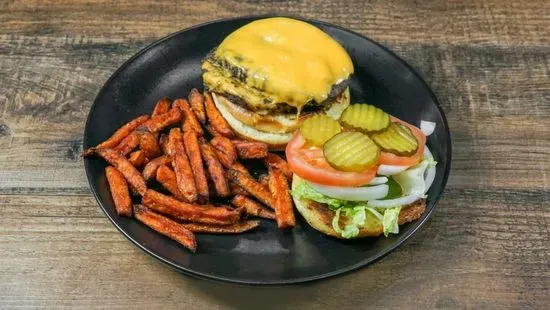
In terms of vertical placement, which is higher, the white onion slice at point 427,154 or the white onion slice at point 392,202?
the white onion slice at point 427,154

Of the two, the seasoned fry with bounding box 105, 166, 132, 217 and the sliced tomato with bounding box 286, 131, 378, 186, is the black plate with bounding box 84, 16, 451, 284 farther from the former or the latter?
the sliced tomato with bounding box 286, 131, 378, 186

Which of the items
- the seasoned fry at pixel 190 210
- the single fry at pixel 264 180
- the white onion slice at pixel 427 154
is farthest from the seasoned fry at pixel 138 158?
the white onion slice at pixel 427 154

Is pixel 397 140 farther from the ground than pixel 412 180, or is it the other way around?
pixel 397 140

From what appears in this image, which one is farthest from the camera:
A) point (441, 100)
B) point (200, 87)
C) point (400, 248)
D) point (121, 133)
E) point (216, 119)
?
point (441, 100)

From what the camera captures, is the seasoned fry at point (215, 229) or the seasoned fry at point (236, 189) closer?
the seasoned fry at point (215, 229)

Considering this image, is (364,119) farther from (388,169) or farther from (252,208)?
(252,208)

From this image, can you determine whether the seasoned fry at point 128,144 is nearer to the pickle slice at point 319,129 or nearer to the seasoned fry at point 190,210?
the seasoned fry at point 190,210

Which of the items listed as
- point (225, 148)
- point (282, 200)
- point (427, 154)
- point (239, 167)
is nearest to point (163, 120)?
point (225, 148)
